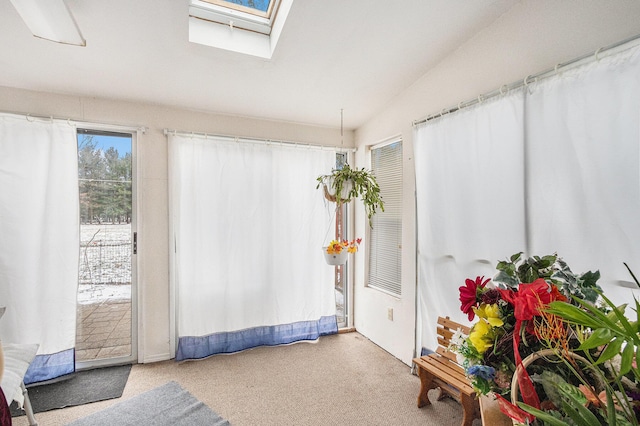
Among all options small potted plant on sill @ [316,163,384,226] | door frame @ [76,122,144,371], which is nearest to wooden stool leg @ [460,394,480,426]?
small potted plant on sill @ [316,163,384,226]

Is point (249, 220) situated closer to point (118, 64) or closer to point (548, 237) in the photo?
point (118, 64)

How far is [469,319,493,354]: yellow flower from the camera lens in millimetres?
853

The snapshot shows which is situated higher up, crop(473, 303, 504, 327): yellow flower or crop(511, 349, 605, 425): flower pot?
crop(473, 303, 504, 327): yellow flower

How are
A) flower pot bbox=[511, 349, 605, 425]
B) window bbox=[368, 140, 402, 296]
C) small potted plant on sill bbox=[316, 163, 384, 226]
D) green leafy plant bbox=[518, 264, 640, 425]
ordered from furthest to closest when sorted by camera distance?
window bbox=[368, 140, 402, 296]
small potted plant on sill bbox=[316, 163, 384, 226]
flower pot bbox=[511, 349, 605, 425]
green leafy plant bbox=[518, 264, 640, 425]

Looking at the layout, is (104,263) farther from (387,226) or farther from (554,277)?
(554,277)

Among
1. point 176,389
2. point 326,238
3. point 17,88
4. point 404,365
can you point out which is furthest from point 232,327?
point 17,88

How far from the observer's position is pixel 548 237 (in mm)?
1574

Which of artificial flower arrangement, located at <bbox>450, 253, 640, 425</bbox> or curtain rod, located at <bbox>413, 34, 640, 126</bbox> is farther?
curtain rod, located at <bbox>413, 34, 640, 126</bbox>

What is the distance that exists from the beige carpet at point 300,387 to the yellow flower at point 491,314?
1.47m

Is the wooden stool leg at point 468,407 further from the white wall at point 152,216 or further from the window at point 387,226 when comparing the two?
the white wall at point 152,216

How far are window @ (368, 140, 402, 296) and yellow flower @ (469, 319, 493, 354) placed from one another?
1.99 metres

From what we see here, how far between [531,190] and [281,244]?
2.13 metres

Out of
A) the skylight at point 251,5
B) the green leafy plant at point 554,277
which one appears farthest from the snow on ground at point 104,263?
the green leafy plant at point 554,277

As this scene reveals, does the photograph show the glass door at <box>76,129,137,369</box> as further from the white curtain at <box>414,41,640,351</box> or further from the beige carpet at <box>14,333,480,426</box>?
the white curtain at <box>414,41,640,351</box>
